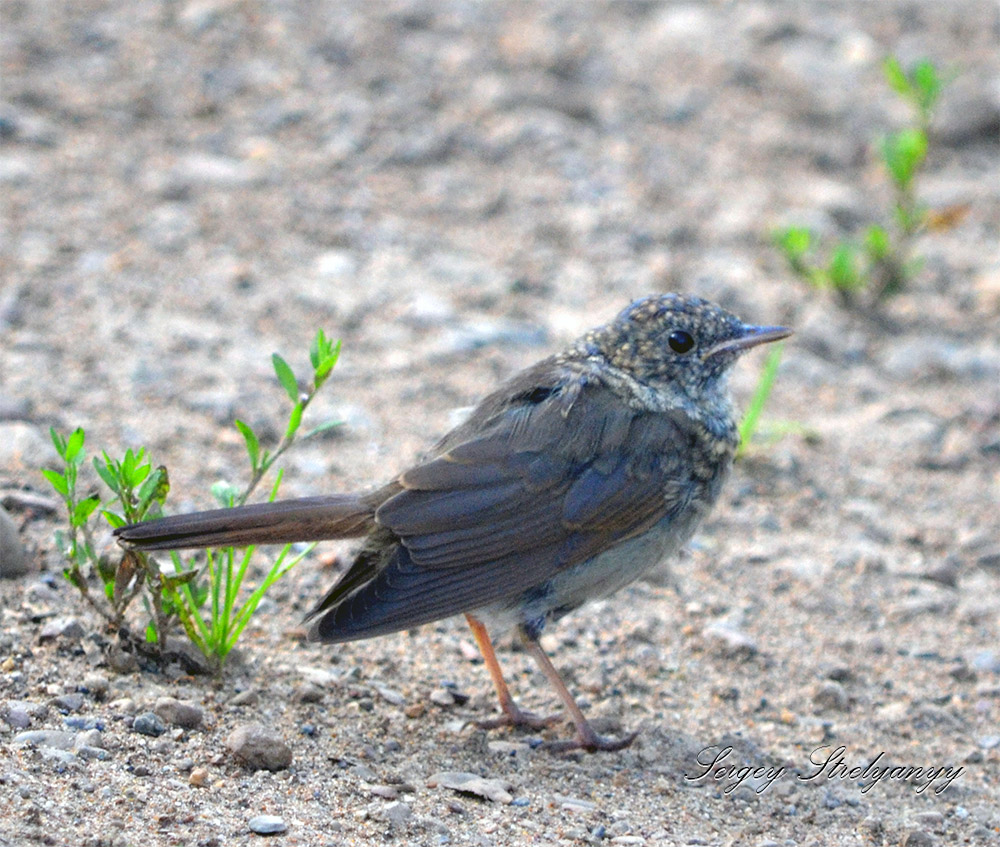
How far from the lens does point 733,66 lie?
10.1m

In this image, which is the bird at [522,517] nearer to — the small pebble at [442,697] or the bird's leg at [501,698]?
the bird's leg at [501,698]

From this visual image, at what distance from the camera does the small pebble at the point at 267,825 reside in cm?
398

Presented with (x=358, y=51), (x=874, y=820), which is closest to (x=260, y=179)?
(x=358, y=51)

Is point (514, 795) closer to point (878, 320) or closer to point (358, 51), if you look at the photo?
point (878, 320)

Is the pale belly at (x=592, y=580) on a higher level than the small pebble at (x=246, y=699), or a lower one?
higher

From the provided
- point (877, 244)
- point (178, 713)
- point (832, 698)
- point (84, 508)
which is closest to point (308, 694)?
point (178, 713)

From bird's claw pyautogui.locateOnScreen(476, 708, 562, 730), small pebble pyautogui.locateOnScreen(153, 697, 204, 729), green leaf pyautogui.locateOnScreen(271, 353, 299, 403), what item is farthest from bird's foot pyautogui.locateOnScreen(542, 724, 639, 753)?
green leaf pyautogui.locateOnScreen(271, 353, 299, 403)

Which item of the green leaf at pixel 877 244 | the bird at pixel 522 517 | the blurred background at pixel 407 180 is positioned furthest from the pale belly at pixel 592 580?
the green leaf at pixel 877 244

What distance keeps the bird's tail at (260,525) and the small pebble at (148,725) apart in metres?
0.53

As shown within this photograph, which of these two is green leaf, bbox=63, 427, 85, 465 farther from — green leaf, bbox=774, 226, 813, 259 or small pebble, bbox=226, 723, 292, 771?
green leaf, bbox=774, 226, 813, 259

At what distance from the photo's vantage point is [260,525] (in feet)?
15.3

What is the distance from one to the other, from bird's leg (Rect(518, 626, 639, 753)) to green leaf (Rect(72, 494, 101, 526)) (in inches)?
62.3

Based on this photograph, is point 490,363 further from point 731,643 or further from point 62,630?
point 62,630

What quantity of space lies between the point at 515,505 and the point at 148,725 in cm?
143
